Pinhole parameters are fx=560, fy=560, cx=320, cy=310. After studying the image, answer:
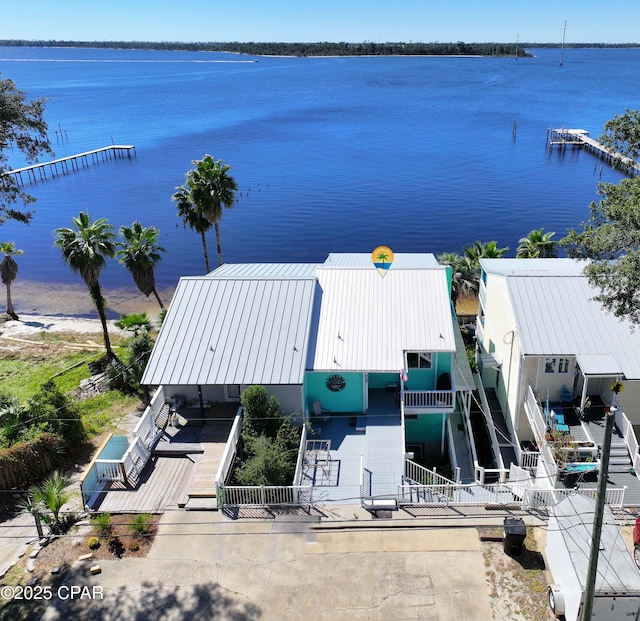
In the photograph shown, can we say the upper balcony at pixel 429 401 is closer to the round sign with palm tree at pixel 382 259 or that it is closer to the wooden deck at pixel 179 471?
the round sign with palm tree at pixel 382 259

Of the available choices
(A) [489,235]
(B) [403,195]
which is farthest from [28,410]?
(B) [403,195]

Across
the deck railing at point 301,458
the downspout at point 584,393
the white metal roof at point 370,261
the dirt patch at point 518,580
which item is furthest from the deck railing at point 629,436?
the deck railing at point 301,458

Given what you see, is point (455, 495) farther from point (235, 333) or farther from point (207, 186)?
point (207, 186)

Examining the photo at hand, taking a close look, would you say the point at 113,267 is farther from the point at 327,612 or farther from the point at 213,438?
the point at 327,612

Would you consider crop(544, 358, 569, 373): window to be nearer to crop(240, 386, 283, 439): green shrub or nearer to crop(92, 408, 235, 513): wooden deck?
crop(240, 386, 283, 439): green shrub

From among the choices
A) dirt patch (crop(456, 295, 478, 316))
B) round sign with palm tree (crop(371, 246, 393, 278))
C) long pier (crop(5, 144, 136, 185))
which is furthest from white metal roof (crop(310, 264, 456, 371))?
long pier (crop(5, 144, 136, 185))

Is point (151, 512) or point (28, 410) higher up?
point (28, 410)

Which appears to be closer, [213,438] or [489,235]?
[213,438]
